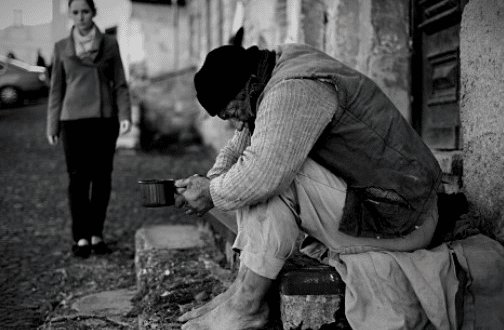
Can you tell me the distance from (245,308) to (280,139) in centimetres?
61

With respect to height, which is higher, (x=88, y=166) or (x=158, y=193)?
(x=158, y=193)

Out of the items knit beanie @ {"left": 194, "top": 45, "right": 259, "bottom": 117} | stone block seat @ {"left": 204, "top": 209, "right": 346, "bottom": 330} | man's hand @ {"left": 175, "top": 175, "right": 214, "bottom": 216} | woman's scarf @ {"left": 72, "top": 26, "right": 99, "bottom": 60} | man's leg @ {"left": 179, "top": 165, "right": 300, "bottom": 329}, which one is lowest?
stone block seat @ {"left": 204, "top": 209, "right": 346, "bottom": 330}

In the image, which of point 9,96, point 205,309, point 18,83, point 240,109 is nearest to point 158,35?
point 18,83

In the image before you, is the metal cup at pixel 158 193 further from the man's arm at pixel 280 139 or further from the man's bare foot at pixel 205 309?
the man's bare foot at pixel 205 309

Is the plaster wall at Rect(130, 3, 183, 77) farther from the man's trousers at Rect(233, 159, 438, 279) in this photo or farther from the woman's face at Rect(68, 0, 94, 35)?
the man's trousers at Rect(233, 159, 438, 279)

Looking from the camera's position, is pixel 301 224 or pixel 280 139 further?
pixel 301 224

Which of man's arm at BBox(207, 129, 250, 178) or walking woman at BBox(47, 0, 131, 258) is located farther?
walking woman at BBox(47, 0, 131, 258)

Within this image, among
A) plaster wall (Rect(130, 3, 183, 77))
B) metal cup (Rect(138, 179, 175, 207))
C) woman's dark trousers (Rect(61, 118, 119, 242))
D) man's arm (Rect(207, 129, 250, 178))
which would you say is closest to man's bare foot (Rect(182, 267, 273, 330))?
metal cup (Rect(138, 179, 175, 207))

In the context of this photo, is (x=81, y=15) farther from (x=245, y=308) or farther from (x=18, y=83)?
(x=18, y=83)

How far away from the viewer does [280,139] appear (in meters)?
1.69

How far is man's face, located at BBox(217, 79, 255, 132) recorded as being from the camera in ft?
6.23

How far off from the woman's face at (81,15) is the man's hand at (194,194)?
6.77 feet

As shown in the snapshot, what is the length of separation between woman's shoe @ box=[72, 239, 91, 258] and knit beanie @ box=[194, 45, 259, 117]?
2.08m

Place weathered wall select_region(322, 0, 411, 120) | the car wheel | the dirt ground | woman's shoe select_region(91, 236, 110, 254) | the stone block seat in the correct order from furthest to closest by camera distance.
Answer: the car wheel, woman's shoe select_region(91, 236, 110, 254), weathered wall select_region(322, 0, 411, 120), the dirt ground, the stone block seat
